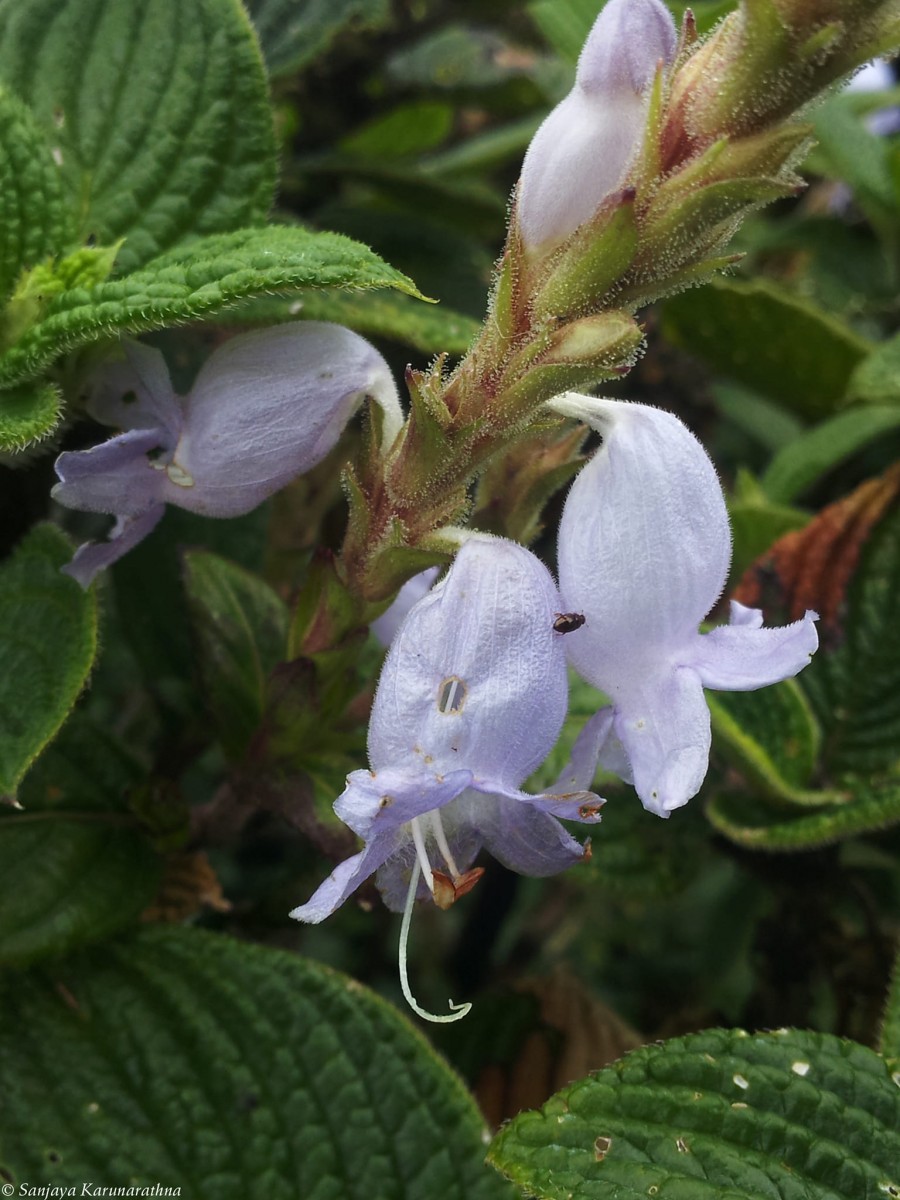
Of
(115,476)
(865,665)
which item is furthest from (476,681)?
(865,665)

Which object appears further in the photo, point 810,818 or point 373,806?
point 810,818

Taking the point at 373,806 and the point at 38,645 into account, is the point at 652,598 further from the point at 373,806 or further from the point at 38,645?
the point at 38,645

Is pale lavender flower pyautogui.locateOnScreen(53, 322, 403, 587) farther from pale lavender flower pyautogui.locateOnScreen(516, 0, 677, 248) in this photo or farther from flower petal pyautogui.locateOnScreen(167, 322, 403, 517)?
pale lavender flower pyautogui.locateOnScreen(516, 0, 677, 248)

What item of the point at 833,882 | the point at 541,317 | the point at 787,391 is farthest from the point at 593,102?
the point at 787,391

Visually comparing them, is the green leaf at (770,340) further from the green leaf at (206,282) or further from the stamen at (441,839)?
the stamen at (441,839)

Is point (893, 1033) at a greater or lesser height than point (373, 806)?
lesser

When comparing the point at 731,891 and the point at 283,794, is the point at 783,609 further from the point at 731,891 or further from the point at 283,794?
the point at 731,891

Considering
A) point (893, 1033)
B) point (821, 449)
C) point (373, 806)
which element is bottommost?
point (893, 1033)

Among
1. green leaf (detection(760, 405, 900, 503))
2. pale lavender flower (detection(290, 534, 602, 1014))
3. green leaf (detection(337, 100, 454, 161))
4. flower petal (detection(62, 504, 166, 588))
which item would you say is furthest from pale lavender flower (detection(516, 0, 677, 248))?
green leaf (detection(337, 100, 454, 161))
